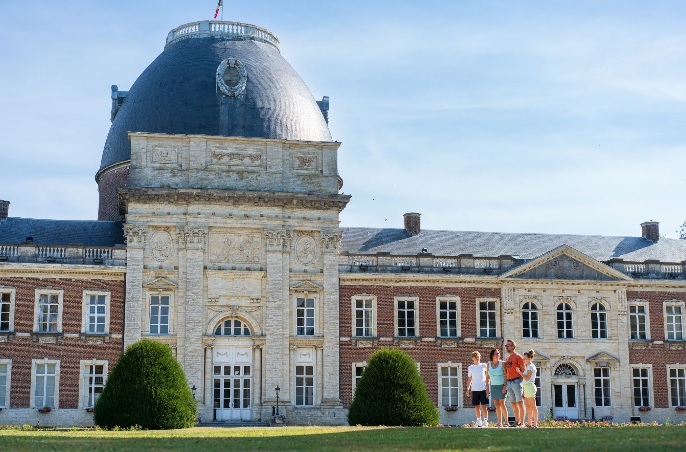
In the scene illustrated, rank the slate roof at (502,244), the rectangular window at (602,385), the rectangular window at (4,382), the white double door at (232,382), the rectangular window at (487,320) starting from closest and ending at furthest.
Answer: the rectangular window at (4,382) < the white double door at (232,382) < the rectangular window at (487,320) < the rectangular window at (602,385) < the slate roof at (502,244)

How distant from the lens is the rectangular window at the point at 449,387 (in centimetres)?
4253

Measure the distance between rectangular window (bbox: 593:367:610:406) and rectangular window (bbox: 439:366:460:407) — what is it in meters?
6.09

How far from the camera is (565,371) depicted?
1718 inches

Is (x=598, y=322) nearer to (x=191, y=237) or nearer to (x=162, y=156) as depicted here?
(x=191, y=237)

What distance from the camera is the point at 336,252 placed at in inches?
1649

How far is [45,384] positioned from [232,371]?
7.19 metres

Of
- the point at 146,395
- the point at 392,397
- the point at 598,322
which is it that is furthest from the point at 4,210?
the point at 598,322

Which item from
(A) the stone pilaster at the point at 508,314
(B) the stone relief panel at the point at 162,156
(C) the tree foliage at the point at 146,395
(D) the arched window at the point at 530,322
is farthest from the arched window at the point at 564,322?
(C) the tree foliage at the point at 146,395

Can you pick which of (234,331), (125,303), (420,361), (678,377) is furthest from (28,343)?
(678,377)

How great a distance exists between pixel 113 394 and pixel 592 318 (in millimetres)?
23636

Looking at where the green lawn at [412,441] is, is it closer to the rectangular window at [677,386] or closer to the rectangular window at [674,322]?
the rectangular window at [677,386]

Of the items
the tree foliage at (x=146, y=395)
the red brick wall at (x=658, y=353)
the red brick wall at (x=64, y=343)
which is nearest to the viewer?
the tree foliage at (x=146, y=395)

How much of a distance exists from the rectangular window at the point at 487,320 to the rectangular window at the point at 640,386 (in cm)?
646

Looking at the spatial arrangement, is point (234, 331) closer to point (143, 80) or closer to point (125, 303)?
point (125, 303)
